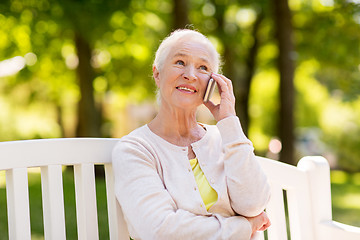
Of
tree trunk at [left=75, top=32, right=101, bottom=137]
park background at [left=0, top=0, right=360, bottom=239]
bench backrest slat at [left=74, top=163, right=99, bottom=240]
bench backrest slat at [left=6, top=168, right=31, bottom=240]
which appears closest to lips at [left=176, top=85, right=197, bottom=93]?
bench backrest slat at [left=74, top=163, right=99, bottom=240]

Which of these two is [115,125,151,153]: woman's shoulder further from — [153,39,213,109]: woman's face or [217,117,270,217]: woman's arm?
[217,117,270,217]: woman's arm

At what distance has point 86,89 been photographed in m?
11.6

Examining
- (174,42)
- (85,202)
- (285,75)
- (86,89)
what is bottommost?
(85,202)

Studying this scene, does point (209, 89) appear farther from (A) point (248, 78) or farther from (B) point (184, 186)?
(A) point (248, 78)

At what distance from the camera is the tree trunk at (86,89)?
1149 cm

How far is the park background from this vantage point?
921 centimetres

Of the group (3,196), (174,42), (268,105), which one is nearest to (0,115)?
(268,105)

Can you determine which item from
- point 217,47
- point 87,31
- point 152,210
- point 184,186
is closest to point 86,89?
point 87,31

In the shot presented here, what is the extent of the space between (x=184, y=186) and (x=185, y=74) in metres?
0.57

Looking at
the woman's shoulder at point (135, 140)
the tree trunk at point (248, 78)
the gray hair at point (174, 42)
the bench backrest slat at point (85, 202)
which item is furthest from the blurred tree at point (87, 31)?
the bench backrest slat at point (85, 202)

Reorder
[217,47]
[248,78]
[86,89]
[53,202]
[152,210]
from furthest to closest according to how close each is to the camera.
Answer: [248,78] → [217,47] → [86,89] → [53,202] → [152,210]

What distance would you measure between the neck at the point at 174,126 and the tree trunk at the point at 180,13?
19.8 ft

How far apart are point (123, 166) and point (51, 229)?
1.47ft

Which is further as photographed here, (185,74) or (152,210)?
(185,74)
